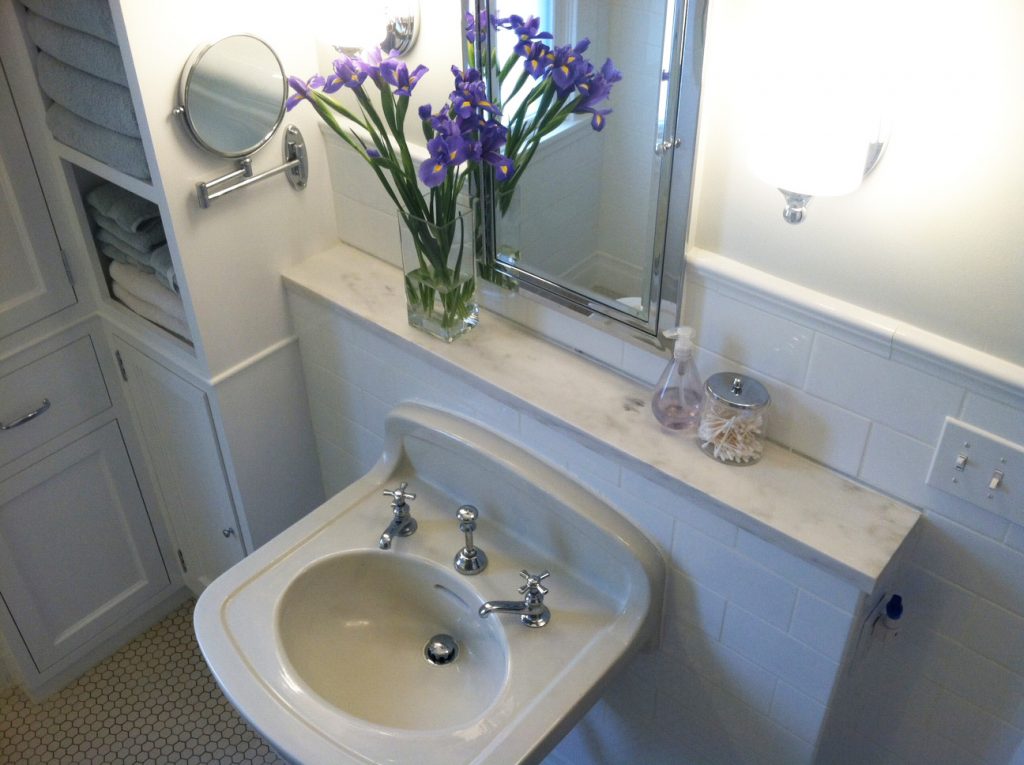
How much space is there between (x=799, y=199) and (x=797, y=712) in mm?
700

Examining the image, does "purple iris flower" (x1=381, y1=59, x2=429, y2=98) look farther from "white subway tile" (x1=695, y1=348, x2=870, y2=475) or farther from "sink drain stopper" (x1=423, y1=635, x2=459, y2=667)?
"sink drain stopper" (x1=423, y1=635, x2=459, y2=667)

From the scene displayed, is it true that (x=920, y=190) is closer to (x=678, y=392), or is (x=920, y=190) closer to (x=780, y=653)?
(x=678, y=392)

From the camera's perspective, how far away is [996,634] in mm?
1195

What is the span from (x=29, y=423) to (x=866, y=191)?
1532 mm

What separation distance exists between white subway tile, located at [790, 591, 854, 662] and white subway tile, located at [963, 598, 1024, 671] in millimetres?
167

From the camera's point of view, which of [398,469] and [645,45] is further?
[398,469]

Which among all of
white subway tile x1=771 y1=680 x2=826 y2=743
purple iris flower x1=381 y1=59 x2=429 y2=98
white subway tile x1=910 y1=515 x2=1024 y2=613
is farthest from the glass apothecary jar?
purple iris flower x1=381 y1=59 x2=429 y2=98

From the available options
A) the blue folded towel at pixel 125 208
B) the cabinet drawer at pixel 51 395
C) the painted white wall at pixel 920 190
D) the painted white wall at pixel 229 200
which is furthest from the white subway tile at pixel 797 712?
the cabinet drawer at pixel 51 395

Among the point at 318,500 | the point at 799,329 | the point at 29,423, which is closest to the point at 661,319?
the point at 799,329

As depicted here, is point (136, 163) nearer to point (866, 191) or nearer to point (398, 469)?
point (398, 469)

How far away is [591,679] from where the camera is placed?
131 cm

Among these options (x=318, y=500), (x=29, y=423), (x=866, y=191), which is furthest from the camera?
(x=318, y=500)

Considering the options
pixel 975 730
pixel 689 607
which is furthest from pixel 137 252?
pixel 975 730

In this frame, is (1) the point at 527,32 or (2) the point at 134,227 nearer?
(1) the point at 527,32
